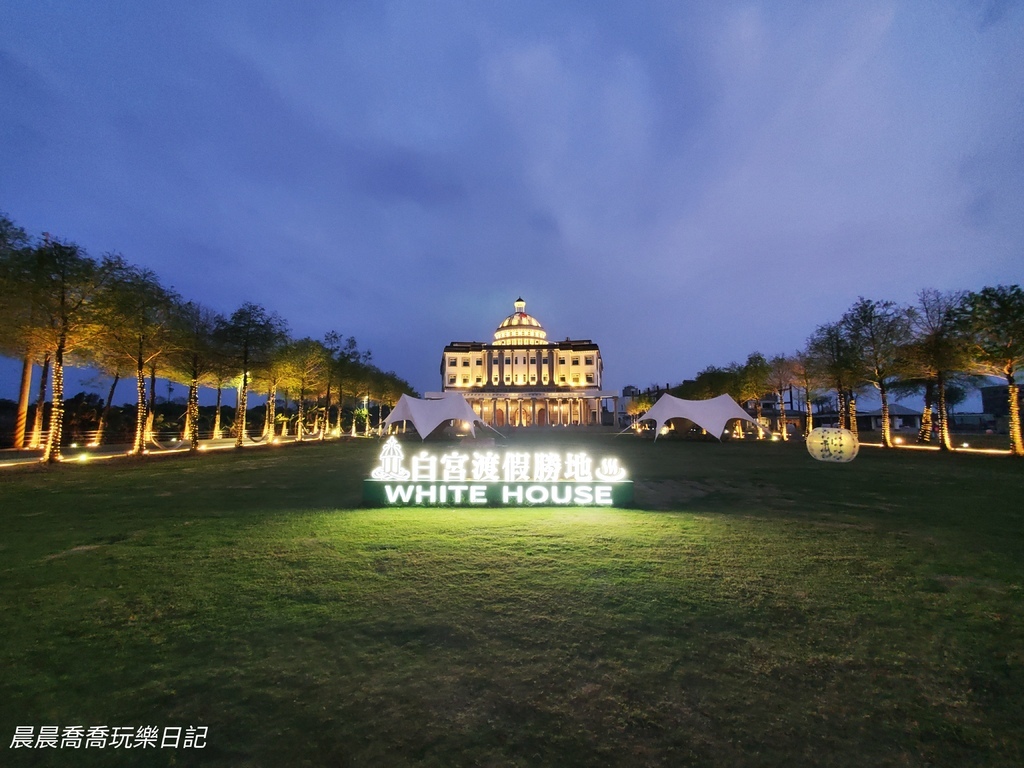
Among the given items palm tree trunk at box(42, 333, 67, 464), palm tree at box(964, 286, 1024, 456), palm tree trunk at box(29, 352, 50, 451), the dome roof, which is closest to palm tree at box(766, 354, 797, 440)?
palm tree at box(964, 286, 1024, 456)

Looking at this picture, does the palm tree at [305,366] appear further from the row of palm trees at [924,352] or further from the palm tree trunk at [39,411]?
the row of palm trees at [924,352]

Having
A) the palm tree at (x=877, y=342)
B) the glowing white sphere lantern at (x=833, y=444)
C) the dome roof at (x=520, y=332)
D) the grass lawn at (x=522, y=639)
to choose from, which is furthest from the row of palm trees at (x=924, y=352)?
the dome roof at (x=520, y=332)

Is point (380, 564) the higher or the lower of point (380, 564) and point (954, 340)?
the lower

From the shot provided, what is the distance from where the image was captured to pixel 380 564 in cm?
710

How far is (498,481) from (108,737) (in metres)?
8.84

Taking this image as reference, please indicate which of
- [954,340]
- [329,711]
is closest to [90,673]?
[329,711]

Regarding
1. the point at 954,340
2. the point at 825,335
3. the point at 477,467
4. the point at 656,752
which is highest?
the point at 825,335

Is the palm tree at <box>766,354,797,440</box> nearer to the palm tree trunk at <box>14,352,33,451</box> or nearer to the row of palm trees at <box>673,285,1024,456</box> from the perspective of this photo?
the row of palm trees at <box>673,285,1024,456</box>

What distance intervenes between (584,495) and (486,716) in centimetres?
854

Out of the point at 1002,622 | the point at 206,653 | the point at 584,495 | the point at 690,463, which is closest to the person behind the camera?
the point at 206,653

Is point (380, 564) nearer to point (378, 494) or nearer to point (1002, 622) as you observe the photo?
point (378, 494)

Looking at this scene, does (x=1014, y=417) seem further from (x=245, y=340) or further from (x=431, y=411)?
(x=245, y=340)

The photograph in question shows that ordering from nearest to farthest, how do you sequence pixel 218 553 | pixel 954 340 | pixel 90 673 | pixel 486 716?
pixel 486 716 → pixel 90 673 → pixel 218 553 → pixel 954 340

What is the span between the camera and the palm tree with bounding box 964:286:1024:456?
23.3 meters
